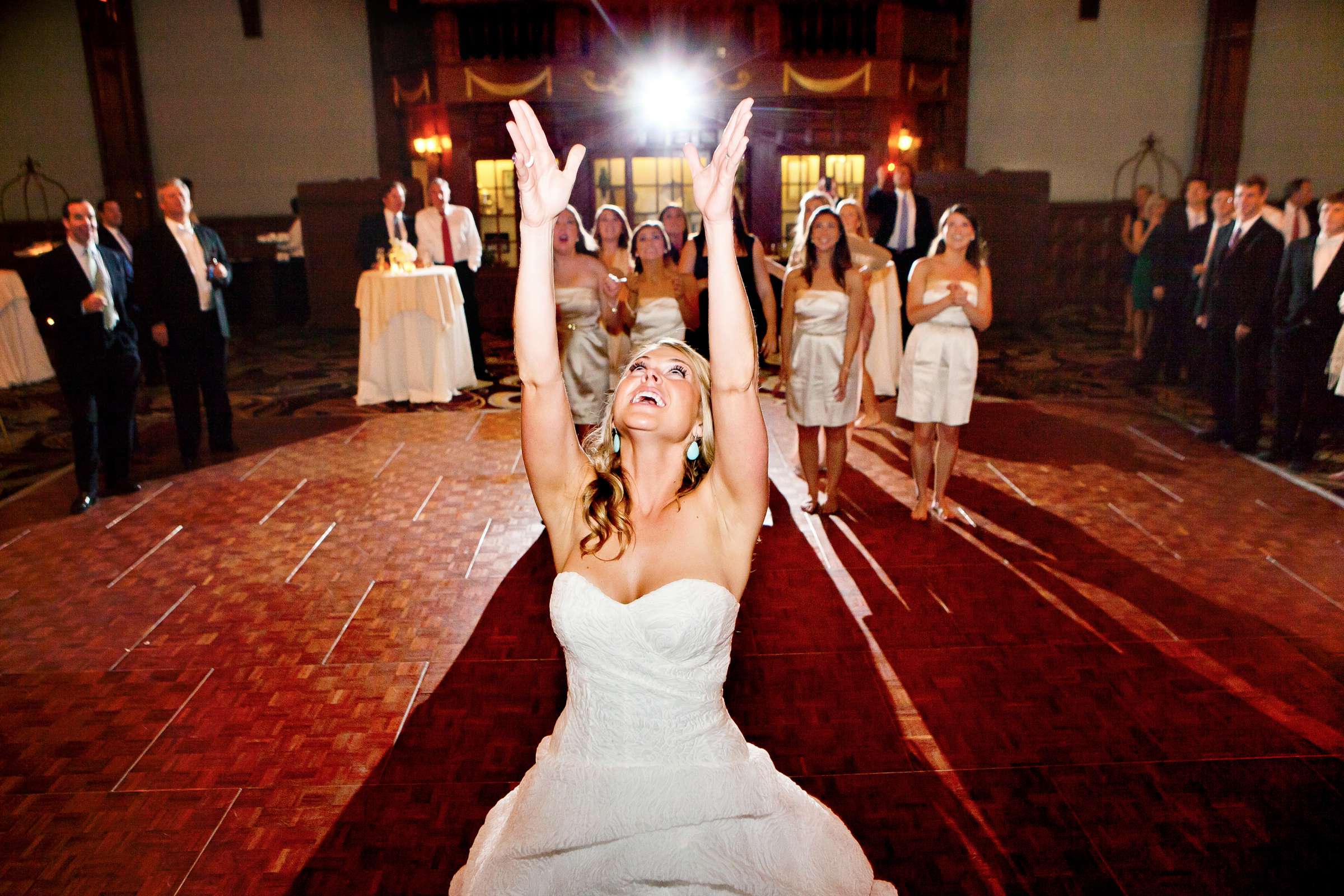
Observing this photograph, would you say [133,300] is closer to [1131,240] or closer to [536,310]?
[536,310]

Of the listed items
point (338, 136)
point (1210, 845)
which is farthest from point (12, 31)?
point (1210, 845)

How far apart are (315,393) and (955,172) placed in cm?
787

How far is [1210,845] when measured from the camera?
2721 mm

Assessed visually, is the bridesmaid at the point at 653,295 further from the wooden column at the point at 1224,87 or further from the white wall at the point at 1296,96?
the white wall at the point at 1296,96

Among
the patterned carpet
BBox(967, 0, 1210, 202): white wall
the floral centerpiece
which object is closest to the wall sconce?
the patterned carpet

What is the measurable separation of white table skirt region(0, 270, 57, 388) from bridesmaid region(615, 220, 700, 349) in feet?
20.7

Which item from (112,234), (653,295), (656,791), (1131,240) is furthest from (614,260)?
(1131,240)

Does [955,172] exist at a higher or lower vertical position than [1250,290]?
higher

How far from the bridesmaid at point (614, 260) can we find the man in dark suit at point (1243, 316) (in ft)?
12.5

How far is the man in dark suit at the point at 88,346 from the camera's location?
18.4ft

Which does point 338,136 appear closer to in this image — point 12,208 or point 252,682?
point 12,208

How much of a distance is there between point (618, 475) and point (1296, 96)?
1461 cm

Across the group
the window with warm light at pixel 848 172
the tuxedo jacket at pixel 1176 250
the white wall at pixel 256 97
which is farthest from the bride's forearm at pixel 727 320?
the white wall at pixel 256 97

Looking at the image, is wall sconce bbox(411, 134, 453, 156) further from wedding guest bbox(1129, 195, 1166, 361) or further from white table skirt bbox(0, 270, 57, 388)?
wedding guest bbox(1129, 195, 1166, 361)
